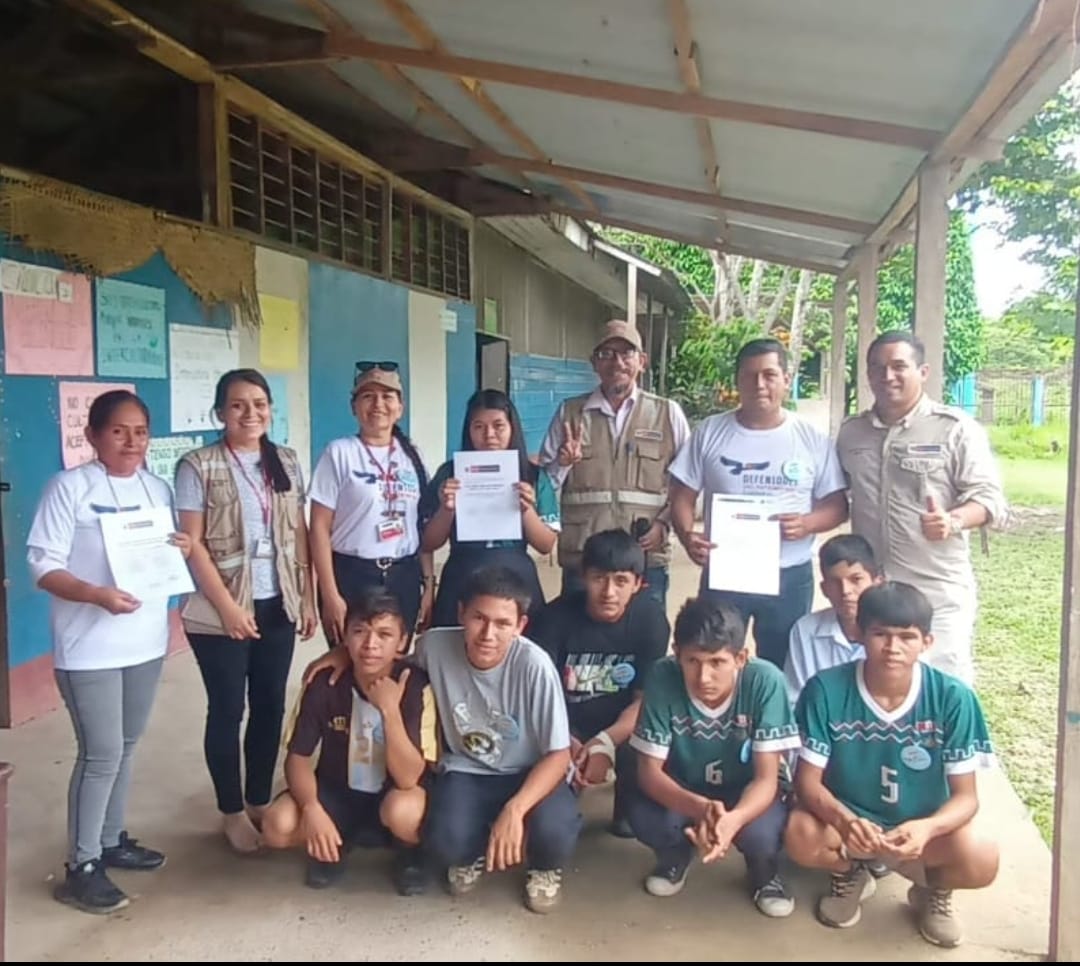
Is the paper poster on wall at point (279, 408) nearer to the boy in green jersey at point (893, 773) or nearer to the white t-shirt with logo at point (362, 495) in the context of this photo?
the white t-shirt with logo at point (362, 495)

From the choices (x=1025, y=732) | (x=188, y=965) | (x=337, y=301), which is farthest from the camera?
(x=337, y=301)

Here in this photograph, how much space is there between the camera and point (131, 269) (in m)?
4.69

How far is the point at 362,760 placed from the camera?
2.91 m

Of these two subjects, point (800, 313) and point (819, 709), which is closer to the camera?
point (819, 709)

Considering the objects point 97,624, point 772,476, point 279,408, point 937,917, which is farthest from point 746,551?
point 279,408

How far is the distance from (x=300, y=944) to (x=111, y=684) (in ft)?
2.68

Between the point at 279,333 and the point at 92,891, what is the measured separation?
390 centimetres

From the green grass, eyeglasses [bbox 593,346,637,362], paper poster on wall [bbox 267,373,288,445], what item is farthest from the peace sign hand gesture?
paper poster on wall [bbox 267,373,288,445]

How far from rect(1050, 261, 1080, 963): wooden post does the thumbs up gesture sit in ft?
1.34

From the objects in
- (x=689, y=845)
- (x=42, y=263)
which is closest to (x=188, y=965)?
(x=689, y=845)

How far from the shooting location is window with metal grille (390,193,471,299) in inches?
305

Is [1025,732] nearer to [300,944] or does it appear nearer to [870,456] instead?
[870,456]

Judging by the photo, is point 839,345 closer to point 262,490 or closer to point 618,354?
point 618,354

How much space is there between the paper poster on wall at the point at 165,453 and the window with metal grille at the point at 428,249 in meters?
2.81
